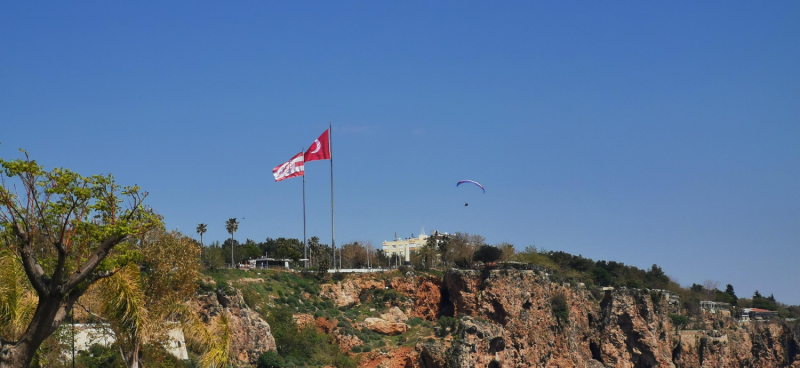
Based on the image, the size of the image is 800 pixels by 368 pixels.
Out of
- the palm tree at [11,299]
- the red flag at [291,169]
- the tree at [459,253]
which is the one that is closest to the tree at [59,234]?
the palm tree at [11,299]

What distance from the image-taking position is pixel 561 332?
217 feet

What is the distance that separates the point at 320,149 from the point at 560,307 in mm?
26911

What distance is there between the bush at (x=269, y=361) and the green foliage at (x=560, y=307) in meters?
30.7

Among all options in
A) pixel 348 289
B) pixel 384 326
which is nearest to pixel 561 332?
pixel 384 326

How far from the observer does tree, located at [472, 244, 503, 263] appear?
265ft

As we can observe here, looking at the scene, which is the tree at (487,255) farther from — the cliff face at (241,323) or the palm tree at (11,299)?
the palm tree at (11,299)

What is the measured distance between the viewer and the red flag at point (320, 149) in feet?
212

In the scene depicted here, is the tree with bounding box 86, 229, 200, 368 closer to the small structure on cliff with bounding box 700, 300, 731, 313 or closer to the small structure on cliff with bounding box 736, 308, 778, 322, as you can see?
the small structure on cliff with bounding box 700, 300, 731, 313

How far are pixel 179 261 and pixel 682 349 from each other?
227ft

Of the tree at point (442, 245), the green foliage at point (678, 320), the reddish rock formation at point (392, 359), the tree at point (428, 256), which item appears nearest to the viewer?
the reddish rock formation at point (392, 359)

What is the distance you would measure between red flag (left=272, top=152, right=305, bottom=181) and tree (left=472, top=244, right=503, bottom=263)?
89.7 feet

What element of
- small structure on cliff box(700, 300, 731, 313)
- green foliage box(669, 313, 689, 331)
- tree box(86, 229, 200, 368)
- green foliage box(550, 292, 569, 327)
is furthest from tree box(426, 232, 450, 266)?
tree box(86, 229, 200, 368)

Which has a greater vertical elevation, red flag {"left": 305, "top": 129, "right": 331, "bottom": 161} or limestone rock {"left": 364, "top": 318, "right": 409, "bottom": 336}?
red flag {"left": 305, "top": 129, "right": 331, "bottom": 161}

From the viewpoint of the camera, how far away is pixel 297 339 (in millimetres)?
49531
